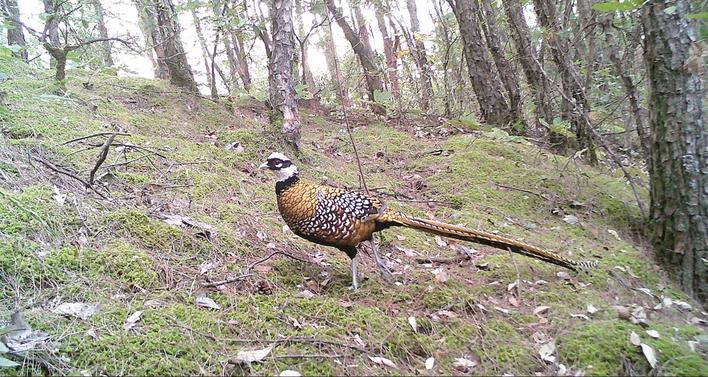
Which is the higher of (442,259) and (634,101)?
(634,101)

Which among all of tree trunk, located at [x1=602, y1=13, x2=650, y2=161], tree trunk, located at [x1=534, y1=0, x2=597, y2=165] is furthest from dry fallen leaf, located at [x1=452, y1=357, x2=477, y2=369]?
tree trunk, located at [x1=534, y1=0, x2=597, y2=165]

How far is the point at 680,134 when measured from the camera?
4246 millimetres

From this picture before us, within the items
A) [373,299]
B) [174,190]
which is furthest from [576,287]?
[174,190]

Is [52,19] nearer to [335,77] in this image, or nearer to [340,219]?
[340,219]

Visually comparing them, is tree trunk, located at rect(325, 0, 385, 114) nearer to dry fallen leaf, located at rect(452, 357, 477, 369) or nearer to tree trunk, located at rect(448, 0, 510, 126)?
tree trunk, located at rect(448, 0, 510, 126)

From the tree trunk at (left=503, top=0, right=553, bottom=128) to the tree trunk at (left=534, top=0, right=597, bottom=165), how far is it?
265 millimetres

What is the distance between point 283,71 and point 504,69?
13.2 ft

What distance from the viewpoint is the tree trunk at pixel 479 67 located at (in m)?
8.14

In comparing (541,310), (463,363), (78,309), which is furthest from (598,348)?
(78,309)

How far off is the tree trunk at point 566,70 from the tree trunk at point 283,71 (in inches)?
137

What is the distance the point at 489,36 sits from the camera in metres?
8.16

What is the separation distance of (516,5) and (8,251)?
705cm

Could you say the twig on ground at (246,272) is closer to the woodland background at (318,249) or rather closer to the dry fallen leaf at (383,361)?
the woodland background at (318,249)

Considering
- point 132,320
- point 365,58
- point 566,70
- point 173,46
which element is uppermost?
point 173,46
